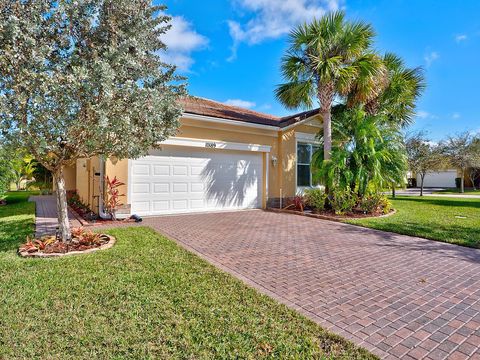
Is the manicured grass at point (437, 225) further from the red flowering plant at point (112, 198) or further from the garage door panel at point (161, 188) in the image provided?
the red flowering plant at point (112, 198)

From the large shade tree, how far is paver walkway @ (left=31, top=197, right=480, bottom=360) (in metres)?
3.22

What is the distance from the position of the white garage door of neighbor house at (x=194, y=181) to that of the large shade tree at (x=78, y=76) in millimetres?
4410

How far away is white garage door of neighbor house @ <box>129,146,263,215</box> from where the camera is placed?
10.6 metres

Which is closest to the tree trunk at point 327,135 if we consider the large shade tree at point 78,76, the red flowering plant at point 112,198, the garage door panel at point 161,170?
the garage door panel at point 161,170

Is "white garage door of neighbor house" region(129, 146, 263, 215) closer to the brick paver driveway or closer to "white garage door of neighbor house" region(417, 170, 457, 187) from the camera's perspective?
the brick paver driveway

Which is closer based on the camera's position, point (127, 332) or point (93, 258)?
point (127, 332)

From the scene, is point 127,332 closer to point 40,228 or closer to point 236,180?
point 40,228

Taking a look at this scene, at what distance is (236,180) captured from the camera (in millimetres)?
12898

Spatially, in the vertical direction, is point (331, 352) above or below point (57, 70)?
below

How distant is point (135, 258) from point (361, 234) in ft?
20.2

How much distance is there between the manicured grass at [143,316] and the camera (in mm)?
2734

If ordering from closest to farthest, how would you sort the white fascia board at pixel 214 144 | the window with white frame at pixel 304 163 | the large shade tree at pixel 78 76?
the large shade tree at pixel 78 76 → the white fascia board at pixel 214 144 → the window with white frame at pixel 304 163

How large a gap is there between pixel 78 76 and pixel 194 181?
7.28 metres


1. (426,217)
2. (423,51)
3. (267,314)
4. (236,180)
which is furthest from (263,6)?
(267,314)
